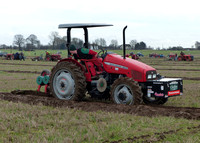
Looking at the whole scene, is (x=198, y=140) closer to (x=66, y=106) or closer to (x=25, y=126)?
(x=25, y=126)

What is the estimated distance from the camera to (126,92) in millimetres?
8445

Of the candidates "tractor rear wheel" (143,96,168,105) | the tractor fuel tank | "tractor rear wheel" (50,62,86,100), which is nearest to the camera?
the tractor fuel tank

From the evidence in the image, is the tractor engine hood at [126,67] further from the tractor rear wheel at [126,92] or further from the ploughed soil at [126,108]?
the ploughed soil at [126,108]

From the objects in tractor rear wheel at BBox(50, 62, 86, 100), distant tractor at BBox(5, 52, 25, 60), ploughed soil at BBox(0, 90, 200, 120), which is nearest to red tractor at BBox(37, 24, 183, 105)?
tractor rear wheel at BBox(50, 62, 86, 100)

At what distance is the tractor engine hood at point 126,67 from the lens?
28.0ft

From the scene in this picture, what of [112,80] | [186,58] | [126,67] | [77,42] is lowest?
[186,58]

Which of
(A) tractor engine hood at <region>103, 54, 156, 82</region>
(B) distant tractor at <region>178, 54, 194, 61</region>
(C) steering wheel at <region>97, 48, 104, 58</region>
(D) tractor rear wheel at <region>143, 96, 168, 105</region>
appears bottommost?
(D) tractor rear wheel at <region>143, 96, 168, 105</region>

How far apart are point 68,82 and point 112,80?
1.31m

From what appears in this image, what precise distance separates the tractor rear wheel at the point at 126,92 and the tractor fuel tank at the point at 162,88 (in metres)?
0.45

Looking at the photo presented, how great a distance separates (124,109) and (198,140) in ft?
9.14

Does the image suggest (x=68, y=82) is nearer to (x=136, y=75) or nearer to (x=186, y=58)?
(x=136, y=75)

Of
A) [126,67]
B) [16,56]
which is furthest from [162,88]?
[16,56]

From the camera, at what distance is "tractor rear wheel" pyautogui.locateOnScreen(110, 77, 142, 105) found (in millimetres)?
8188

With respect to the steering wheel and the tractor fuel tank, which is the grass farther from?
the steering wheel
